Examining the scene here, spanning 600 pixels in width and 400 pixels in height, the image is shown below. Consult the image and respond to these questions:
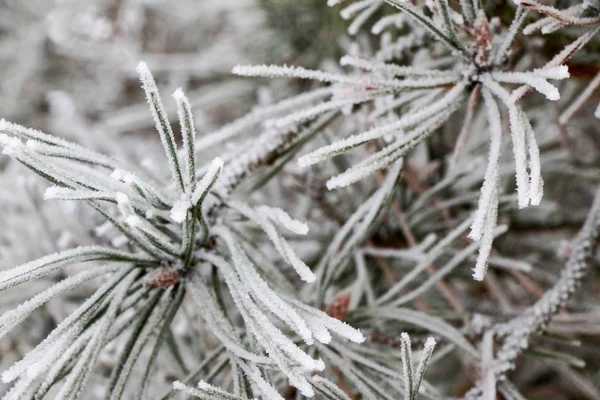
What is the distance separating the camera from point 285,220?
411 mm

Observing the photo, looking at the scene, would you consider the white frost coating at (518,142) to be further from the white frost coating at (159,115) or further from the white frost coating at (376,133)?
the white frost coating at (159,115)

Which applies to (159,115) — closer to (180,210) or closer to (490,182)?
(180,210)

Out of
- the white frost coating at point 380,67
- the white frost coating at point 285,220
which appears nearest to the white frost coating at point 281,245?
the white frost coating at point 285,220

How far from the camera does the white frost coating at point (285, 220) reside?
38cm

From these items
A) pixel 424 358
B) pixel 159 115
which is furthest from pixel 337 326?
pixel 159 115

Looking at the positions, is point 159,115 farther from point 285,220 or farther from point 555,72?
point 555,72

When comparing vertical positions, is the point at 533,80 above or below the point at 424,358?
above

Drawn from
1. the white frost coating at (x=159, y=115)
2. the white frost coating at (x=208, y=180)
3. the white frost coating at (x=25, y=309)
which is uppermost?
the white frost coating at (x=159, y=115)

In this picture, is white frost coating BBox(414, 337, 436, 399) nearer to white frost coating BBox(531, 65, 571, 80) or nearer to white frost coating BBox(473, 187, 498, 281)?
white frost coating BBox(473, 187, 498, 281)

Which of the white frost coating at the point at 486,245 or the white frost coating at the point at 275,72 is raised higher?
the white frost coating at the point at 275,72

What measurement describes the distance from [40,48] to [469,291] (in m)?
0.86

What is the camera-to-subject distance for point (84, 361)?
1.25ft

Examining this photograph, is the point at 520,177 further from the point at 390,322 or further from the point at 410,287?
the point at 410,287

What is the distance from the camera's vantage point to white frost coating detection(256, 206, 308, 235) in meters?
0.38
